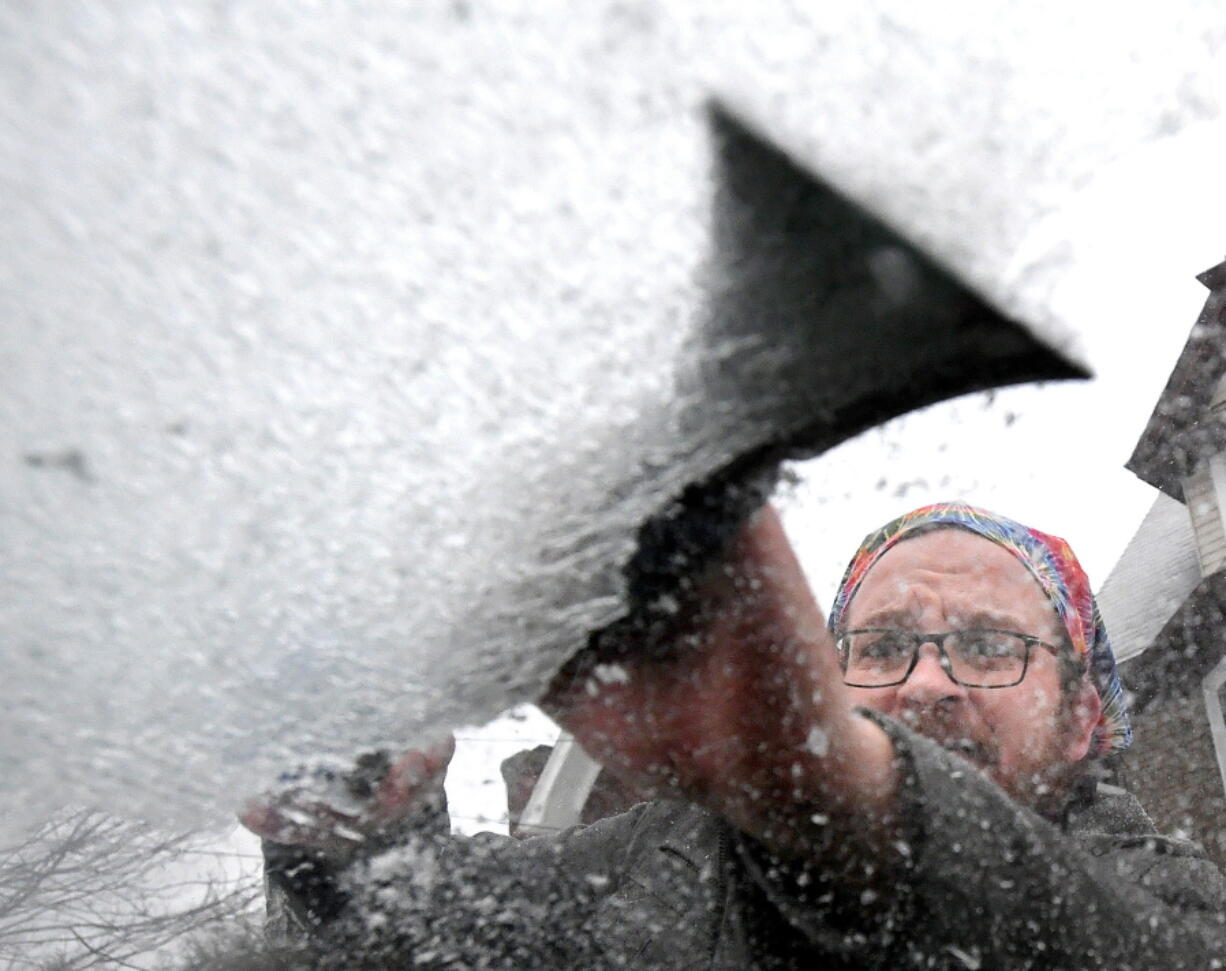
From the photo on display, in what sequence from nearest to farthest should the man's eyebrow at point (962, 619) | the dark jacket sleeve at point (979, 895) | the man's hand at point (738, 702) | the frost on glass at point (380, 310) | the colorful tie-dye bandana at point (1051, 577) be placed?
the frost on glass at point (380, 310), the man's hand at point (738, 702), the dark jacket sleeve at point (979, 895), the man's eyebrow at point (962, 619), the colorful tie-dye bandana at point (1051, 577)

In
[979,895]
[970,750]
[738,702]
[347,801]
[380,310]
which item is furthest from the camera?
[970,750]

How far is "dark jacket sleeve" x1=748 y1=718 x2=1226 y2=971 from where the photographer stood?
1306 mm

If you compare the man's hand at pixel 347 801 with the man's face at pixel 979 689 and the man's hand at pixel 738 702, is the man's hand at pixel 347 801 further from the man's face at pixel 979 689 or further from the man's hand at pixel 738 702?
the man's face at pixel 979 689

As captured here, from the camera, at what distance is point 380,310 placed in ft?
3.31

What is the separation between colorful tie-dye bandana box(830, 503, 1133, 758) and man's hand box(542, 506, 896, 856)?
1064mm

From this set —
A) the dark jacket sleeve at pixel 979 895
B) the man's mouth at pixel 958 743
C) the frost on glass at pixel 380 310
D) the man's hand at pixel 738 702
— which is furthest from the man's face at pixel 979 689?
the frost on glass at pixel 380 310

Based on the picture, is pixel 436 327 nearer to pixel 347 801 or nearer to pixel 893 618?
pixel 347 801

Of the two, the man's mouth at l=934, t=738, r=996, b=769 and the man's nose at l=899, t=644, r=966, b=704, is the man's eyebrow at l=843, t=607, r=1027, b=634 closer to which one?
the man's nose at l=899, t=644, r=966, b=704

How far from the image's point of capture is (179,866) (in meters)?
1.40

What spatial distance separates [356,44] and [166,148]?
16cm

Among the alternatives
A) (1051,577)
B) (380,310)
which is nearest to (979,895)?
(380,310)

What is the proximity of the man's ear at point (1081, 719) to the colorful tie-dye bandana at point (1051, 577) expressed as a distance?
4 centimetres

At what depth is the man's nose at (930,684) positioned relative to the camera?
79.1 inches

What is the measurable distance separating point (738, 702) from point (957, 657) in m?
1.02
